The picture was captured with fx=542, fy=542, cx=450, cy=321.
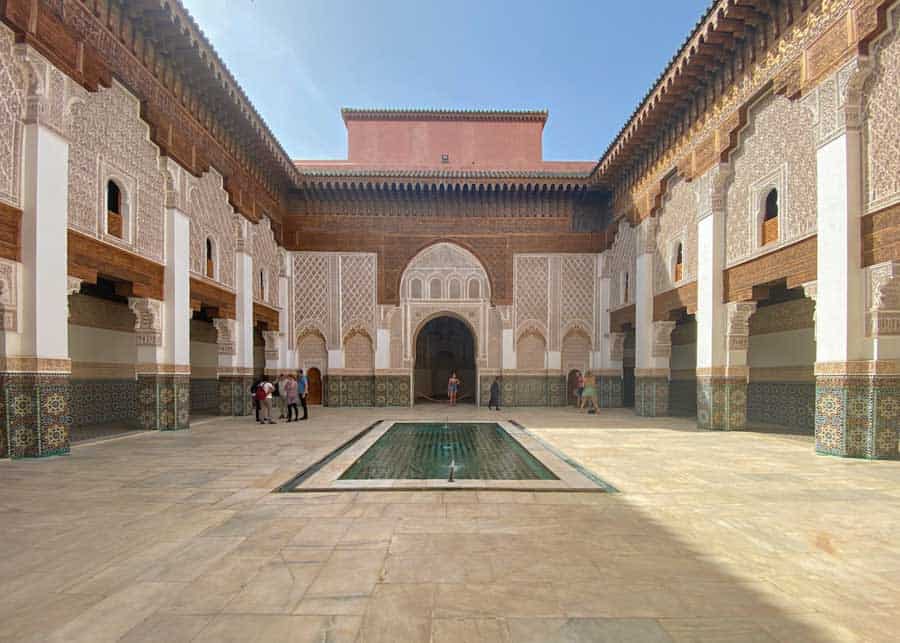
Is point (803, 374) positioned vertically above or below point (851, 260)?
below

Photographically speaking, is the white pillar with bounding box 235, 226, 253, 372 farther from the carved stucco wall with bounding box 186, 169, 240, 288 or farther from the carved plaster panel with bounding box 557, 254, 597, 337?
the carved plaster panel with bounding box 557, 254, 597, 337

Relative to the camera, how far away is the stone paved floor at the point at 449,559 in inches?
76.0

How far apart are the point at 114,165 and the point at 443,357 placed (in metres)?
13.1

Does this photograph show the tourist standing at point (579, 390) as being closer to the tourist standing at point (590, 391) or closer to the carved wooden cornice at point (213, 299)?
the tourist standing at point (590, 391)

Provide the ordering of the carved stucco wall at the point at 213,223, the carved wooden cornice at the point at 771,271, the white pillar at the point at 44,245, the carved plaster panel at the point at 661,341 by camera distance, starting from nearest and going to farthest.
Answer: the white pillar at the point at 44,245 < the carved wooden cornice at the point at 771,271 < the carved stucco wall at the point at 213,223 < the carved plaster panel at the point at 661,341

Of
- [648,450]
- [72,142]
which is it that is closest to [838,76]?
[648,450]

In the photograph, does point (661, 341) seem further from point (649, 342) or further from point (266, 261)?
point (266, 261)

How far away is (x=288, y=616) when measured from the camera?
6.50ft

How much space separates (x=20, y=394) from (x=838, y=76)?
8758 millimetres

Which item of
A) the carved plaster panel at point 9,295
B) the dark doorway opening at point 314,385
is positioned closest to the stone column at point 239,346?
the dark doorway opening at point 314,385

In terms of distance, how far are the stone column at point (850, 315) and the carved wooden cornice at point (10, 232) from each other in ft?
26.8

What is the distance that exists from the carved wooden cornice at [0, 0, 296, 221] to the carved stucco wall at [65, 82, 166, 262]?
206 millimetres

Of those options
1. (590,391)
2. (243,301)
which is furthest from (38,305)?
(590,391)

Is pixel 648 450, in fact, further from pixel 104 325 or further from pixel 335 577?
pixel 104 325
